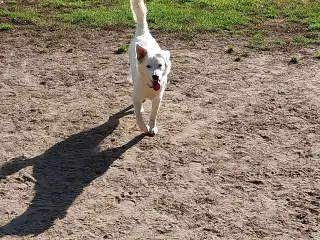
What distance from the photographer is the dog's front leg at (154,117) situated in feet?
22.2

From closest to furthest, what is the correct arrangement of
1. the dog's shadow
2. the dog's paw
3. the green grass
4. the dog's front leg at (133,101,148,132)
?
the dog's shadow → the dog's front leg at (133,101,148,132) → the dog's paw → the green grass

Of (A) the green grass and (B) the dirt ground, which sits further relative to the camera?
(A) the green grass

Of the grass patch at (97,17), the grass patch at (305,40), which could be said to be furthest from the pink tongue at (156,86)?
the grass patch at (97,17)

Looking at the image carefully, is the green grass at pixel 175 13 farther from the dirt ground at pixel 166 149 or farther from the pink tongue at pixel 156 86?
the pink tongue at pixel 156 86

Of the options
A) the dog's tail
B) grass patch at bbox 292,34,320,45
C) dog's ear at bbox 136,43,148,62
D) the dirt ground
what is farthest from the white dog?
grass patch at bbox 292,34,320,45

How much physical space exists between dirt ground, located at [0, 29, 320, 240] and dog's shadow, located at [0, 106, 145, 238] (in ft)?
0.05

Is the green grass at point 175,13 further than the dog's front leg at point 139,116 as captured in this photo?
Yes

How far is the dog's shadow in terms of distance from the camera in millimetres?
5207

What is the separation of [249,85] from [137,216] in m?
3.65

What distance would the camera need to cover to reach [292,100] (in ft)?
25.6

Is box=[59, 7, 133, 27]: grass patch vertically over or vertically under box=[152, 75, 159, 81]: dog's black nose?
under

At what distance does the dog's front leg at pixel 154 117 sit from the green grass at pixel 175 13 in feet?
13.0

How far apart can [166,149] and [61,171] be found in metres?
1.19

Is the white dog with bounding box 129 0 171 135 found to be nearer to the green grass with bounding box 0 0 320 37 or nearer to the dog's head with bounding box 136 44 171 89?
the dog's head with bounding box 136 44 171 89
